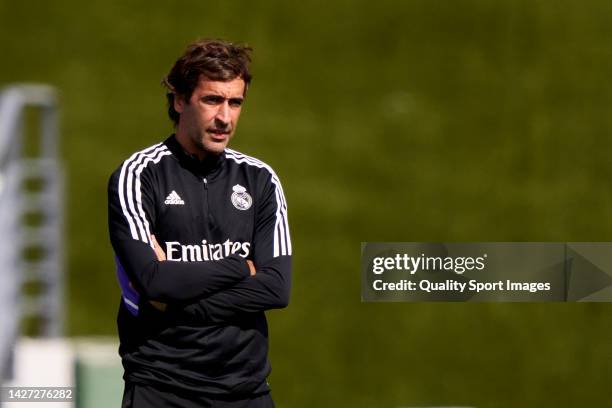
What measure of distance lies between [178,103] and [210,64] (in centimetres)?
19

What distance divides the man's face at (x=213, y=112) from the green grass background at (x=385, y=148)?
11.4 feet

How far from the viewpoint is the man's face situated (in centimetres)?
379

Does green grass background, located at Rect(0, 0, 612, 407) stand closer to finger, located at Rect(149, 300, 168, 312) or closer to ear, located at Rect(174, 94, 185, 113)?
ear, located at Rect(174, 94, 185, 113)

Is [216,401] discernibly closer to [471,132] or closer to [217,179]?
[217,179]

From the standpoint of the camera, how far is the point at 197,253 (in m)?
3.82

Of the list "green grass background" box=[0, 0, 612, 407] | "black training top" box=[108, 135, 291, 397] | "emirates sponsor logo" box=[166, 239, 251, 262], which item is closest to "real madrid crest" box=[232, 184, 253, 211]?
"black training top" box=[108, 135, 291, 397]

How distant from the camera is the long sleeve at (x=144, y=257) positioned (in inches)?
147

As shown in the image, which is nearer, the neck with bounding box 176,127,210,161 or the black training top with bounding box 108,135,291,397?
the black training top with bounding box 108,135,291,397

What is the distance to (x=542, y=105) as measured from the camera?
25.4 feet

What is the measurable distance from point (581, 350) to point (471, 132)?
5.14ft

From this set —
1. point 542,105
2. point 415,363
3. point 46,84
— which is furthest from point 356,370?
point 46,84

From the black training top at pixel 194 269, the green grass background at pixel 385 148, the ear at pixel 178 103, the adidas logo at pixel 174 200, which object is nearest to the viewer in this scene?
the black training top at pixel 194 269

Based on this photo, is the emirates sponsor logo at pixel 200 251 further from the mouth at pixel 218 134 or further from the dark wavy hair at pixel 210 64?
the dark wavy hair at pixel 210 64

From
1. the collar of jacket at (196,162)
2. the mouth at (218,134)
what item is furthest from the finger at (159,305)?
the mouth at (218,134)
